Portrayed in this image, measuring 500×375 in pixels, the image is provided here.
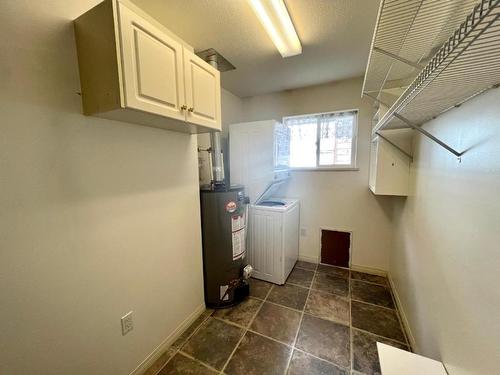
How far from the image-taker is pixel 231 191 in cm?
192

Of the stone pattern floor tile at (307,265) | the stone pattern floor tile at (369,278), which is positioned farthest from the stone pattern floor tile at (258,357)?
the stone pattern floor tile at (369,278)

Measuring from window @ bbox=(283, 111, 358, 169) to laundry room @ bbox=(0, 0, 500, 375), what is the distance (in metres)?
0.05

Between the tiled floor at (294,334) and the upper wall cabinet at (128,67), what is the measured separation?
1688mm

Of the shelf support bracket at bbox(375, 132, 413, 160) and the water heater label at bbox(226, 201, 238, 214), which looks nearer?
the shelf support bracket at bbox(375, 132, 413, 160)

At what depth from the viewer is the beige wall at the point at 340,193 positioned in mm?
2479

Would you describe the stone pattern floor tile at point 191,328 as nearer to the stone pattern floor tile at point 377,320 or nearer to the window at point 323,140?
the stone pattern floor tile at point 377,320

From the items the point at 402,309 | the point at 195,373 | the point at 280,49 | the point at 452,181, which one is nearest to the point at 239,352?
the point at 195,373

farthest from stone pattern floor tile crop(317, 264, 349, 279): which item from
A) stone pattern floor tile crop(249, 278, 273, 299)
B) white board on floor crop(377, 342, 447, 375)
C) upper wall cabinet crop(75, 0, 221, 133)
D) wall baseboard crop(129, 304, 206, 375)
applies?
upper wall cabinet crop(75, 0, 221, 133)

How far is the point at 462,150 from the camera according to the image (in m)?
0.97

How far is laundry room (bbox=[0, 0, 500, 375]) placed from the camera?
825 millimetres

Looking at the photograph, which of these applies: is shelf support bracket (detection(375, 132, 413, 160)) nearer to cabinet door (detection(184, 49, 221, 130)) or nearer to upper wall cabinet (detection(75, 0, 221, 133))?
cabinet door (detection(184, 49, 221, 130))

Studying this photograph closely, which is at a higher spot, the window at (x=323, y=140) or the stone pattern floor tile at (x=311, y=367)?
the window at (x=323, y=140)

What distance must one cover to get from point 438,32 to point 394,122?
0.77 meters

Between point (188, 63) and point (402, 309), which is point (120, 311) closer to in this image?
point (188, 63)
